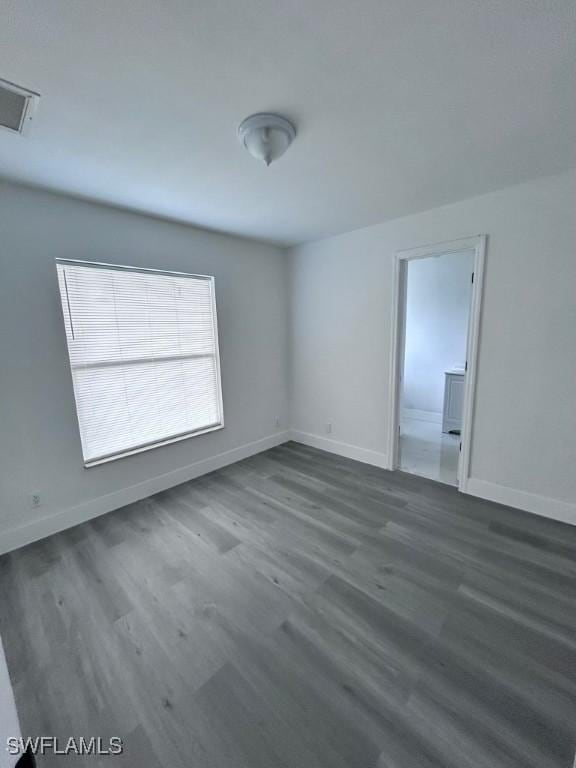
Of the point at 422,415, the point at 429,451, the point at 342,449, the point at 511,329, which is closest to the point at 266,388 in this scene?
the point at 342,449

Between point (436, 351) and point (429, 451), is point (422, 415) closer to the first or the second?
point (436, 351)

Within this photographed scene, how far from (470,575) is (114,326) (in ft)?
10.5

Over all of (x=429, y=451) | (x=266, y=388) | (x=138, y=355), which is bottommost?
(x=429, y=451)

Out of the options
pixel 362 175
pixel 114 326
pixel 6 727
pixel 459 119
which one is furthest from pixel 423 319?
pixel 6 727

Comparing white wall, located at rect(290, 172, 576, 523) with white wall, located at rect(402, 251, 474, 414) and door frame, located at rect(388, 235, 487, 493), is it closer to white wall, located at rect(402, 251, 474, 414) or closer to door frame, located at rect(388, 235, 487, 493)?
door frame, located at rect(388, 235, 487, 493)

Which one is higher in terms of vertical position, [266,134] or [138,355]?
[266,134]

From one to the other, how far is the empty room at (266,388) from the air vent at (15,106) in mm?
11

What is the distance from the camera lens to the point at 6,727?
26.1 inches

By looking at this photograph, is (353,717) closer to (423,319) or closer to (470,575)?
(470,575)

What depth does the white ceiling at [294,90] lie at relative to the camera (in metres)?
1.04

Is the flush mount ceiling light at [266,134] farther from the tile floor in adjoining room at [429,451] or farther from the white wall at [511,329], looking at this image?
the tile floor in adjoining room at [429,451]

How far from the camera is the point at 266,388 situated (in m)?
3.99

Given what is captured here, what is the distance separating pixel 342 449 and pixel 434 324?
2839 mm

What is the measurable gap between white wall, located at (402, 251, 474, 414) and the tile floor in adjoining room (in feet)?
1.98
